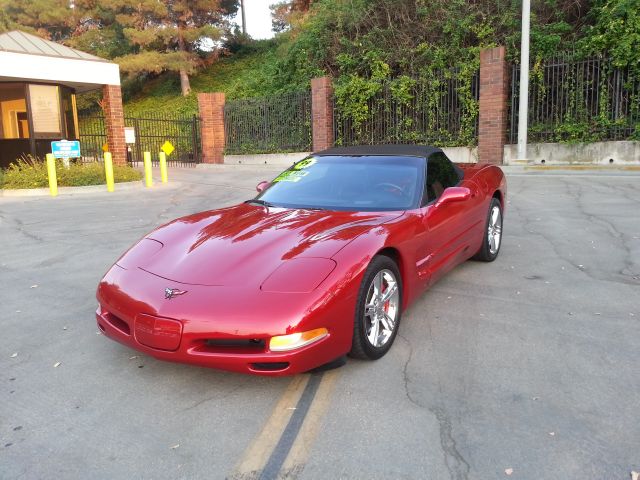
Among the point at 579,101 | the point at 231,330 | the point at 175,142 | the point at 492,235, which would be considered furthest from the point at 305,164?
the point at 175,142

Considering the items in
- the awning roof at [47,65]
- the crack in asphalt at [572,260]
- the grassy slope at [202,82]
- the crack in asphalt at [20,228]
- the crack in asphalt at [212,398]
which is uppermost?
the grassy slope at [202,82]

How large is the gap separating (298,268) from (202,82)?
38557 millimetres

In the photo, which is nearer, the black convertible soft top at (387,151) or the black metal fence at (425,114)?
the black convertible soft top at (387,151)

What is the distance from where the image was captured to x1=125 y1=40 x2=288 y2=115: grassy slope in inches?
1412

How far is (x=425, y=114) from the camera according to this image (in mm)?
17781

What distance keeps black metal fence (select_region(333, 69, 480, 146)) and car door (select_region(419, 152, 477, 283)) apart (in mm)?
12426

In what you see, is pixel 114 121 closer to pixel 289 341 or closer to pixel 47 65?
pixel 47 65

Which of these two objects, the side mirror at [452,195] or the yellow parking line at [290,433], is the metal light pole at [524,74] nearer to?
the side mirror at [452,195]

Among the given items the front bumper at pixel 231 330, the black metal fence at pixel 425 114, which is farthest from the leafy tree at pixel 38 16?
the front bumper at pixel 231 330

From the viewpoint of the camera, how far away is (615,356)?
3.51m

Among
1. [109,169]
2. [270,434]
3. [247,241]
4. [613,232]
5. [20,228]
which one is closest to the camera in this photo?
[270,434]

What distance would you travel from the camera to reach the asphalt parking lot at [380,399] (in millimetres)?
2467

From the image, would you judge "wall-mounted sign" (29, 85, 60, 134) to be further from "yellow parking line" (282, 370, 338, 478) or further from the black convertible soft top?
"yellow parking line" (282, 370, 338, 478)

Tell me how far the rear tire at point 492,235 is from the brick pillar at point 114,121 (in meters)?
14.3
